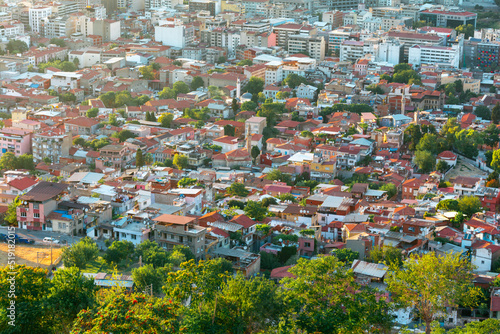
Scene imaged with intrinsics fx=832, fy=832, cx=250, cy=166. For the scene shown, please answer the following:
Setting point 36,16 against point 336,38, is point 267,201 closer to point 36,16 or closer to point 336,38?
point 336,38

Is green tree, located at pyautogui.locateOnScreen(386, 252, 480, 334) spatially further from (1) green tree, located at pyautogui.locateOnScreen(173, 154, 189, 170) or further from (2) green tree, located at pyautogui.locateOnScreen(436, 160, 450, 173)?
(1) green tree, located at pyautogui.locateOnScreen(173, 154, 189, 170)

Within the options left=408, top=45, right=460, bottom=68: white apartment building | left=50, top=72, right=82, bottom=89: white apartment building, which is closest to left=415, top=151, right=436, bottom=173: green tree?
left=408, top=45, right=460, bottom=68: white apartment building

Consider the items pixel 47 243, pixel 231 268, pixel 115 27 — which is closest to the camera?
pixel 231 268

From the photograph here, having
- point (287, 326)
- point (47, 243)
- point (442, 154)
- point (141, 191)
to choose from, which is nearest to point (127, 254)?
point (47, 243)

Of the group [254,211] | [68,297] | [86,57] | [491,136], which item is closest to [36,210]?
[254,211]

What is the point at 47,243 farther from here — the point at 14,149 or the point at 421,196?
the point at 421,196
